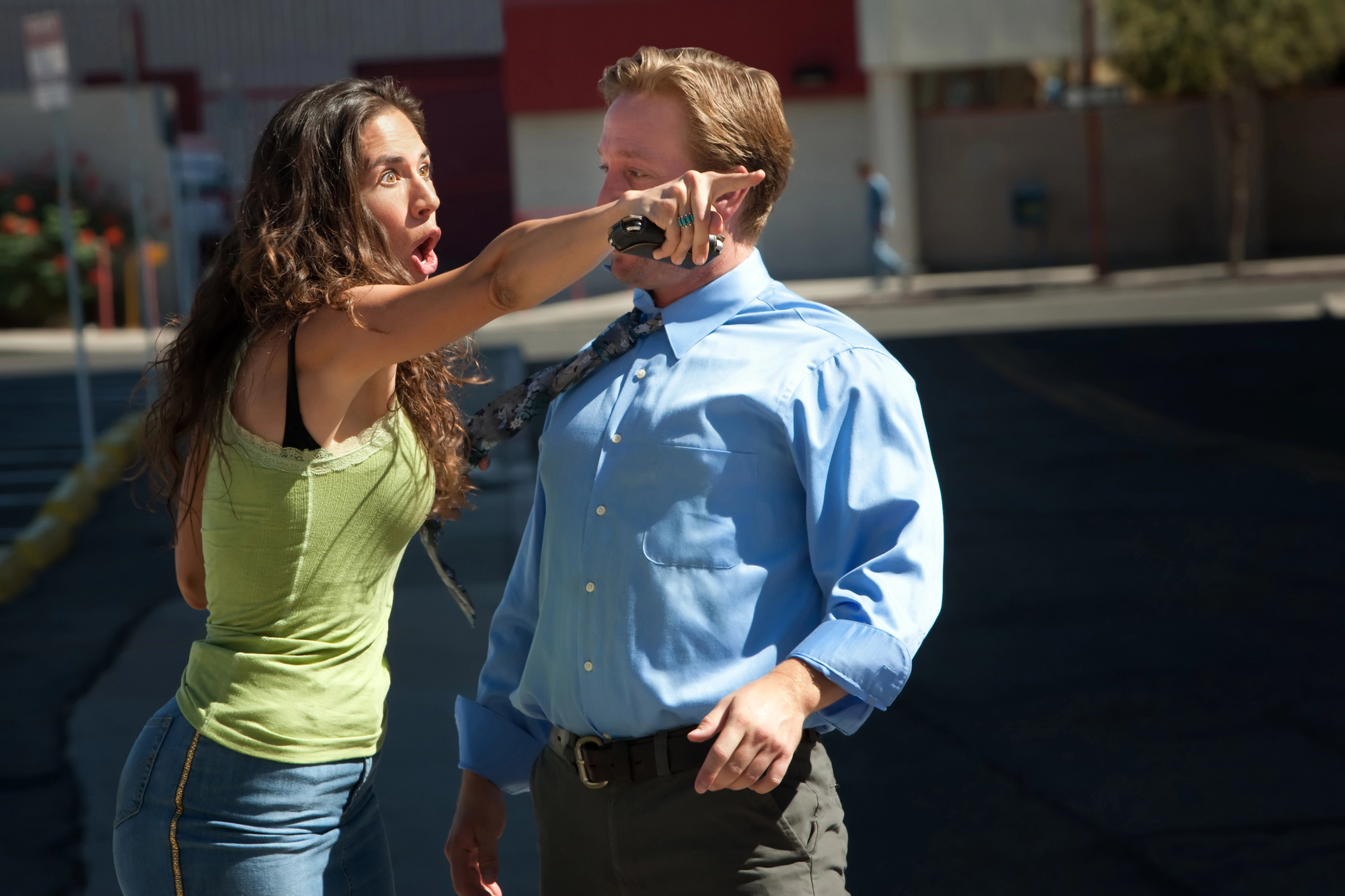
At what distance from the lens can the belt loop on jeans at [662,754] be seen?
7.38 ft

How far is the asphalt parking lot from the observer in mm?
4371

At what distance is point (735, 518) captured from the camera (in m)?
2.23

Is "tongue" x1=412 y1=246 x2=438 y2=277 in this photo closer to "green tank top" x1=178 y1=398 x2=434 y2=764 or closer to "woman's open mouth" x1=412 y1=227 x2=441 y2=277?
"woman's open mouth" x1=412 y1=227 x2=441 y2=277

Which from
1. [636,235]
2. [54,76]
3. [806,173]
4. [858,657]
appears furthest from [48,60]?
[806,173]

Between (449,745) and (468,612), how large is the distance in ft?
9.53

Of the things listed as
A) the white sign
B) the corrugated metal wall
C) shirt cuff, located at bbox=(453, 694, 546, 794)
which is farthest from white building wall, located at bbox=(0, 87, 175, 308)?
shirt cuff, located at bbox=(453, 694, 546, 794)

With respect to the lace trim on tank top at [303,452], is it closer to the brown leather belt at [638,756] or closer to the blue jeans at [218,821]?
the blue jeans at [218,821]

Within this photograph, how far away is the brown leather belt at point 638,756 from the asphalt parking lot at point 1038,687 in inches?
83.8

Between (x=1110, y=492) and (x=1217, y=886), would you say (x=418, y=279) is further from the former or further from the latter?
(x=1110, y=492)

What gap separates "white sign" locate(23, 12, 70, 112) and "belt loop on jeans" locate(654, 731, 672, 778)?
1018cm

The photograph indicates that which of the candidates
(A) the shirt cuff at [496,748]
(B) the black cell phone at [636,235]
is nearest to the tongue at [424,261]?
(B) the black cell phone at [636,235]

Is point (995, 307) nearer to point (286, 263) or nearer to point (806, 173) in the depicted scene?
point (806, 173)

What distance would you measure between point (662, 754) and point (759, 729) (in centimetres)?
34

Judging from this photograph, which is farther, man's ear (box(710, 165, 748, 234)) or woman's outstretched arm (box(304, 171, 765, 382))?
man's ear (box(710, 165, 748, 234))
